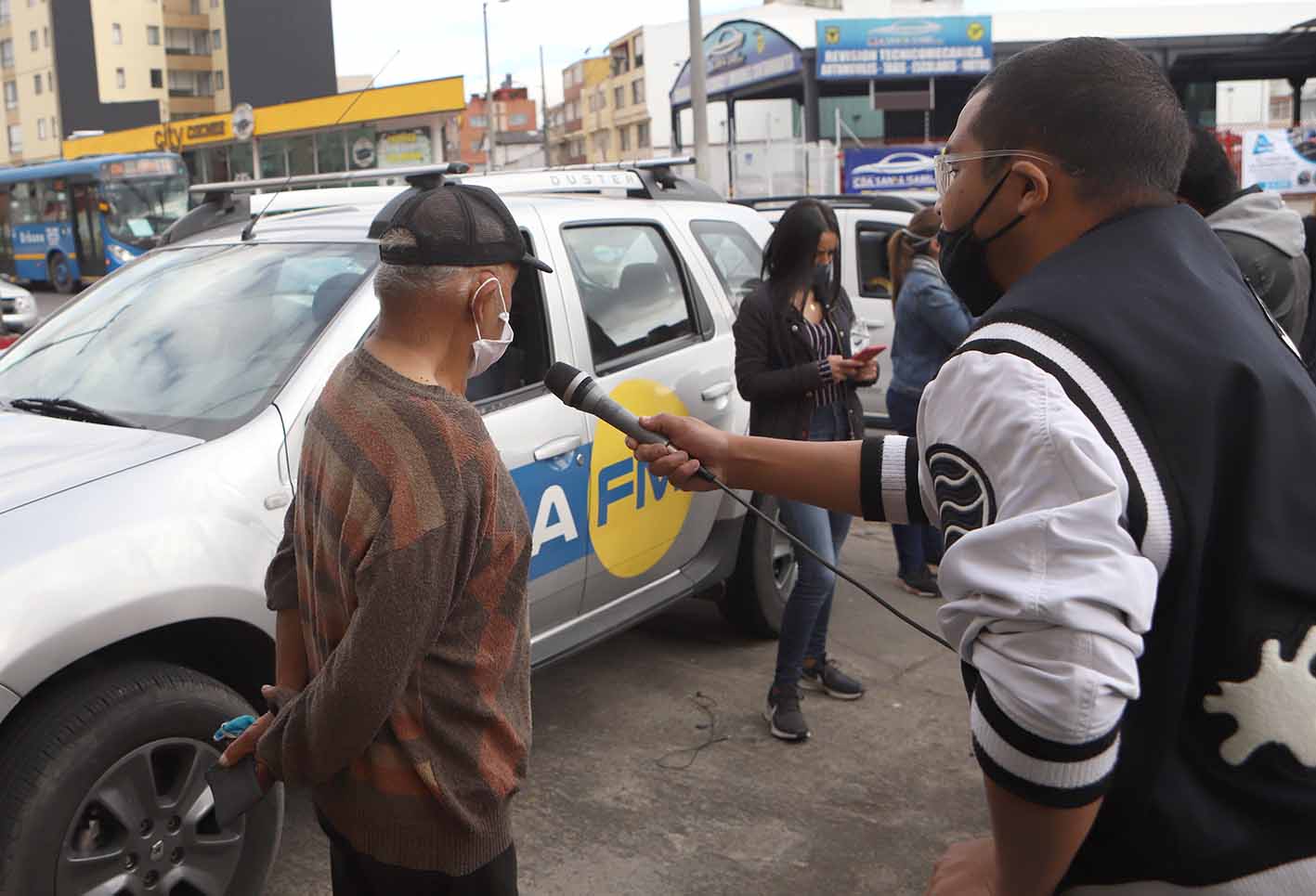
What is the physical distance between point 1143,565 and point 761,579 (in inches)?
155

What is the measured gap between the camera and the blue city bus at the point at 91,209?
2656 cm

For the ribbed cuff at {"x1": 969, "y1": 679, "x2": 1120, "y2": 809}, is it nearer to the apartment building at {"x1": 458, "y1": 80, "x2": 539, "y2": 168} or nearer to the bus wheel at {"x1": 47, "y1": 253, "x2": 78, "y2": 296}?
the bus wheel at {"x1": 47, "y1": 253, "x2": 78, "y2": 296}

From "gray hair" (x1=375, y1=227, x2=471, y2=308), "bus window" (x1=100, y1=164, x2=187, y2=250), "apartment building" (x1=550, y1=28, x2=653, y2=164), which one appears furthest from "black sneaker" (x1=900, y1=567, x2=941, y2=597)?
"apartment building" (x1=550, y1=28, x2=653, y2=164)

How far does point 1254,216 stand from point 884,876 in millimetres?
2330

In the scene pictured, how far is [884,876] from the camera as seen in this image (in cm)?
346

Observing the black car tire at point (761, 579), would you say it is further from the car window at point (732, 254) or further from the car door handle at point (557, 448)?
the car door handle at point (557, 448)

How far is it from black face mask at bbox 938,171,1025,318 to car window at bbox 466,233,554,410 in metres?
2.30

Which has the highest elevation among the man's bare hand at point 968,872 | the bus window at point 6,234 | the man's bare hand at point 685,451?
the bus window at point 6,234

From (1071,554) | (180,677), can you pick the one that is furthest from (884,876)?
(1071,554)

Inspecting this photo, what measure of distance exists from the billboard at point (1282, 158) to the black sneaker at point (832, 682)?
25.5 meters

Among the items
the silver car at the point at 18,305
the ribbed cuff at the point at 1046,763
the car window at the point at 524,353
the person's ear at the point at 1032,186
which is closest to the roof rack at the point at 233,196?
the car window at the point at 524,353

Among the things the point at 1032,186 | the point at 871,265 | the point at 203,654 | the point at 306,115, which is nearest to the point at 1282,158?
the point at 871,265

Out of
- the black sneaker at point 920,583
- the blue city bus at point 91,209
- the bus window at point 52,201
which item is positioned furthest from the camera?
the bus window at point 52,201

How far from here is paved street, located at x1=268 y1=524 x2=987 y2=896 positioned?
348cm
